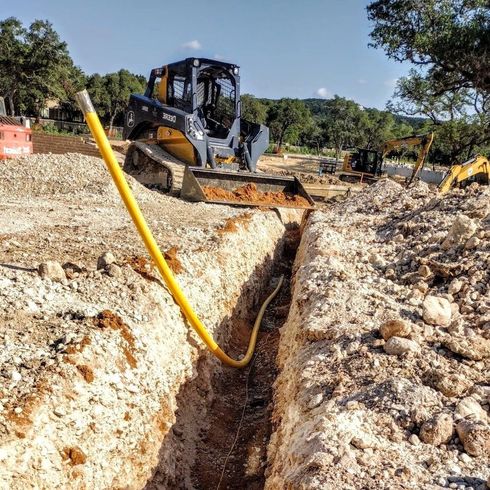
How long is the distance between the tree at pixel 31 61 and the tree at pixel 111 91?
423 inches

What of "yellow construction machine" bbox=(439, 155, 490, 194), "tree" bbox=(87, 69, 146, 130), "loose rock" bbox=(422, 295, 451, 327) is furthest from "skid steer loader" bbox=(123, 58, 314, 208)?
"tree" bbox=(87, 69, 146, 130)

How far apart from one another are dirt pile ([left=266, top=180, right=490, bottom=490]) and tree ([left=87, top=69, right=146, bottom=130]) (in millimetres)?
46553

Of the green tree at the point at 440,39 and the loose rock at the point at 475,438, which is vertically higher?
the green tree at the point at 440,39

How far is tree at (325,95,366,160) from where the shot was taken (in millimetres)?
57188

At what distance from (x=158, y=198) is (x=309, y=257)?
433cm

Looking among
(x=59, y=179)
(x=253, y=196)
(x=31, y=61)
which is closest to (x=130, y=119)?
(x=59, y=179)

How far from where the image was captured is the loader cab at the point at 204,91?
40.2 feet

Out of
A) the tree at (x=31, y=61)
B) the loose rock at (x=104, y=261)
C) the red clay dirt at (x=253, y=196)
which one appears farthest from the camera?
the tree at (x=31, y=61)

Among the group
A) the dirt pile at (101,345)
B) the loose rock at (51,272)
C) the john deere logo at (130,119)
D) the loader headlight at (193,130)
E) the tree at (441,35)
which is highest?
the tree at (441,35)

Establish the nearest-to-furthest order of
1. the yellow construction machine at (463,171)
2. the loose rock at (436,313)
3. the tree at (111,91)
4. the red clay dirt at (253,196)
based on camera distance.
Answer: the loose rock at (436,313) < the red clay dirt at (253,196) < the yellow construction machine at (463,171) < the tree at (111,91)

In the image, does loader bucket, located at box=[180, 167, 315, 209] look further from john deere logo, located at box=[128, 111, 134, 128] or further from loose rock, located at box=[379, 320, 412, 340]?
loose rock, located at box=[379, 320, 412, 340]

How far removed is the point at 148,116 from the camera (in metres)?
12.9

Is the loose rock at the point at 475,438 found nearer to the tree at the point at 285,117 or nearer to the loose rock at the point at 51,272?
the loose rock at the point at 51,272

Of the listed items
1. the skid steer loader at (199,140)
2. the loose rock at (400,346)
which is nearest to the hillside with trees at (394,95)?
the skid steer loader at (199,140)
